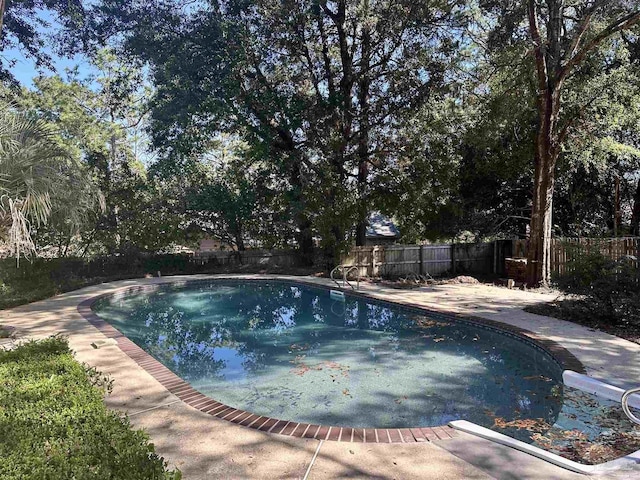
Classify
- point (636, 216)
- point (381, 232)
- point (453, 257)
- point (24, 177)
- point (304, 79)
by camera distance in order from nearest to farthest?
1. point (24, 177)
2. point (453, 257)
3. point (304, 79)
4. point (636, 216)
5. point (381, 232)

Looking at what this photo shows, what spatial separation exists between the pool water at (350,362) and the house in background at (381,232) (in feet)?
36.5

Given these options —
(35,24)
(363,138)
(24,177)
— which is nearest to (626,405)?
(24,177)

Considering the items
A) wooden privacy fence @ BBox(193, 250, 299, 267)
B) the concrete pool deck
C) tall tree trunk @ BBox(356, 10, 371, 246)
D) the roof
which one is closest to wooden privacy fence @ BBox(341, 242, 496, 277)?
tall tree trunk @ BBox(356, 10, 371, 246)

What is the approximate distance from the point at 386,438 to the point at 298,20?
574 inches

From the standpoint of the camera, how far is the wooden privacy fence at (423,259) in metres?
15.5

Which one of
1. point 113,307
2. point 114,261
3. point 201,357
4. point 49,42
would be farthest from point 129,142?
point 201,357

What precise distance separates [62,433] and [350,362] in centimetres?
447

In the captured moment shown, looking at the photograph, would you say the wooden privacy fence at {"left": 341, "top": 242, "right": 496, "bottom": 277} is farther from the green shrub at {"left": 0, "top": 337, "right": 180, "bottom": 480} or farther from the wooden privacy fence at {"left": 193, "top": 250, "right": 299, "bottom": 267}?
the green shrub at {"left": 0, "top": 337, "right": 180, "bottom": 480}

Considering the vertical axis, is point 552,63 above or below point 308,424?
above

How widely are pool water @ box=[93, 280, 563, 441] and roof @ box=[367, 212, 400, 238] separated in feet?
36.6

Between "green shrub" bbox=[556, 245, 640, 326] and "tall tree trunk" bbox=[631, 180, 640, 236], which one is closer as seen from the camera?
"green shrub" bbox=[556, 245, 640, 326]

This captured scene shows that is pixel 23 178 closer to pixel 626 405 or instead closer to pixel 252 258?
pixel 626 405

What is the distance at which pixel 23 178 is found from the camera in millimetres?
5812

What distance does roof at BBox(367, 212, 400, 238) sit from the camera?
74.0 ft
